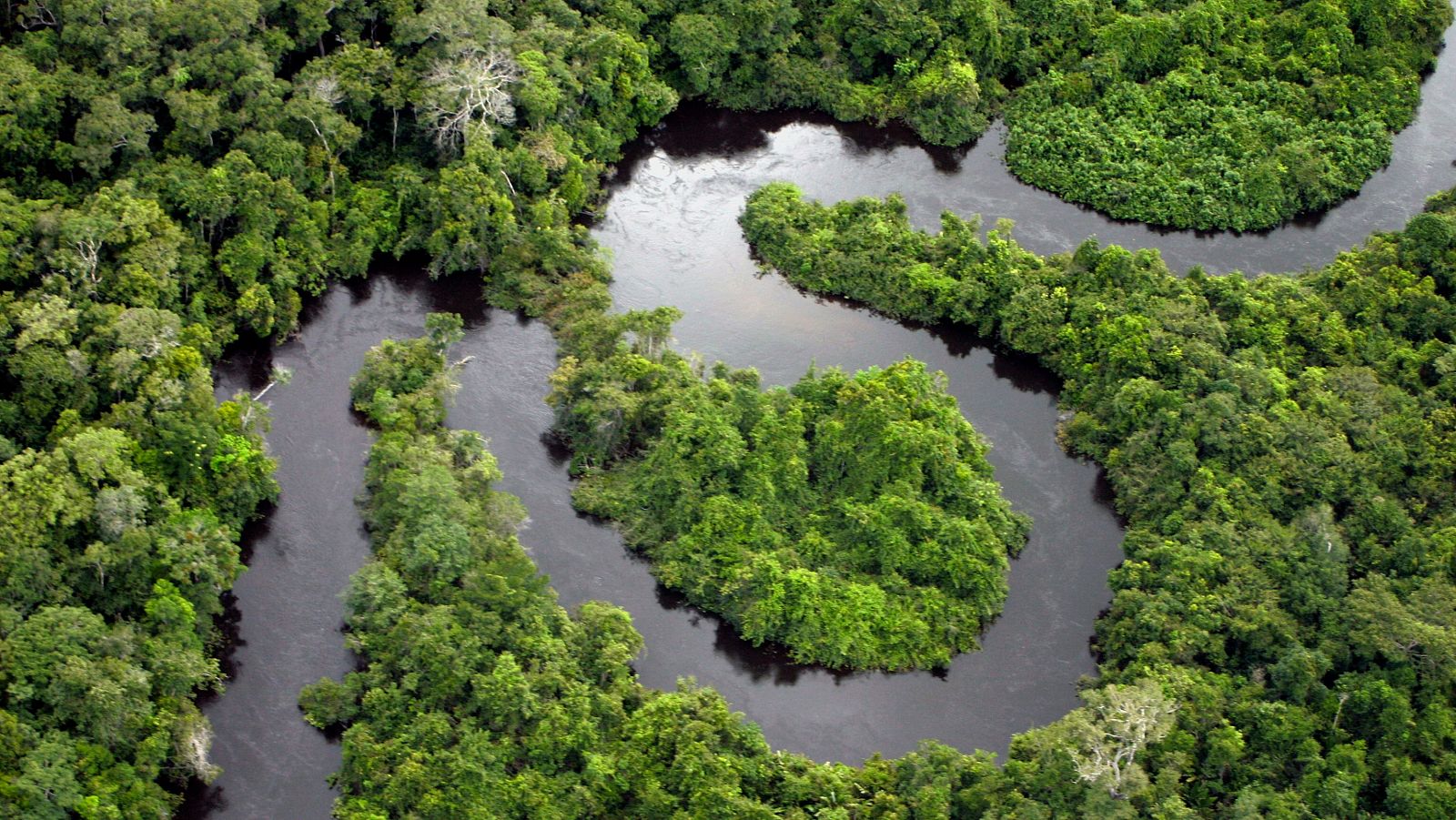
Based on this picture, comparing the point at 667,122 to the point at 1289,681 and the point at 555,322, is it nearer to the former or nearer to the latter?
the point at 555,322

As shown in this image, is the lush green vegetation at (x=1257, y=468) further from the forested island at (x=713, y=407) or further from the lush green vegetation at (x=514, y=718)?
the lush green vegetation at (x=514, y=718)

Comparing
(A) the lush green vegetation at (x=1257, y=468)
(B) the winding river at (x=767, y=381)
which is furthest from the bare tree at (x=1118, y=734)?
(B) the winding river at (x=767, y=381)

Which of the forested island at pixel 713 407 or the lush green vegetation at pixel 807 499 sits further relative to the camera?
the lush green vegetation at pixel 807 499

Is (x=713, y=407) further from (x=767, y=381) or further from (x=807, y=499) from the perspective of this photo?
(x=767, y=381)

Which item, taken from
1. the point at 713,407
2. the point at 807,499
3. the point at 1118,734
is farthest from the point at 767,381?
the point at 1118,734

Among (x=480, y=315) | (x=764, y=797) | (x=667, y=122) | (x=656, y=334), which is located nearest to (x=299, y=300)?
(x=480, y=315)

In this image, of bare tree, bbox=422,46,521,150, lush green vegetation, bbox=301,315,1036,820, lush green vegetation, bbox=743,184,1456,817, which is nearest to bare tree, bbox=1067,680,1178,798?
lush green vegetation, bbox=743,184,1456,817
